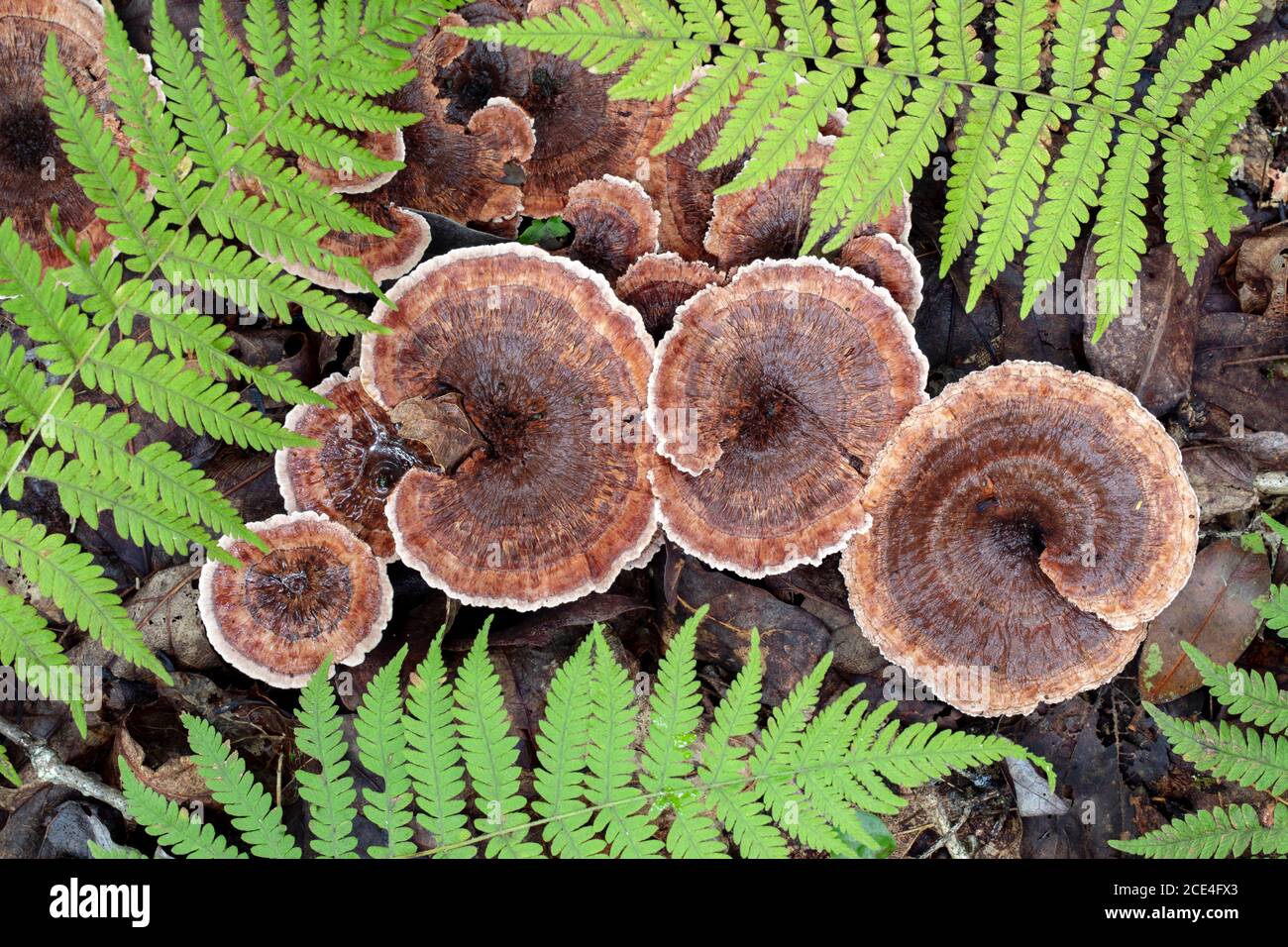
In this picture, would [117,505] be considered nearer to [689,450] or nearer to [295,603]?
[295,603]

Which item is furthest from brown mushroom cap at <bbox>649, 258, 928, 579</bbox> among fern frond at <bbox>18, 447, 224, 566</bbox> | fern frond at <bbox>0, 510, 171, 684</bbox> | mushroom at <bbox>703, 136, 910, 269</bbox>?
fern frond at <bbox>0, 510, 171, 684</bbox>

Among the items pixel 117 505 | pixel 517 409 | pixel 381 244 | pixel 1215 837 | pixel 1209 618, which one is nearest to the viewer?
pixel 117 505

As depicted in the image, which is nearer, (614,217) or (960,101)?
(960,101)

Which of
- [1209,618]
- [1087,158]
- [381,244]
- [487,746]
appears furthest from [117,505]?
[1209,618]

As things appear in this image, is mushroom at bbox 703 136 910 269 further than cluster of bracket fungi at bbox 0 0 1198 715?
Yes

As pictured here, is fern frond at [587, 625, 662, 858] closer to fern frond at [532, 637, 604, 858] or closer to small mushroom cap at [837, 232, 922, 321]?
fern frond at [532, 637, 604, 858]
